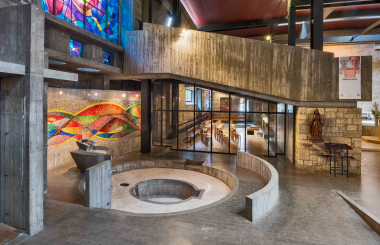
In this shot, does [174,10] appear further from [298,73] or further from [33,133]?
[33,133]

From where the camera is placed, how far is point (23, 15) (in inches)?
189

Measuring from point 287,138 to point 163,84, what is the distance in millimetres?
8338

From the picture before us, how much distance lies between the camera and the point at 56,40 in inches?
372

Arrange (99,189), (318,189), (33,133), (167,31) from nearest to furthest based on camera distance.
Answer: (33,133)
(99,189)
(318,189)
(167,31)

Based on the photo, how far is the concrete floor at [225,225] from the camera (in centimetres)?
500

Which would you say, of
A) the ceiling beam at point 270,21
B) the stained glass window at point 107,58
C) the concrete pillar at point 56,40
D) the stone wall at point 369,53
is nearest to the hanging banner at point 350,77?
the ceiling beam at point 270,21

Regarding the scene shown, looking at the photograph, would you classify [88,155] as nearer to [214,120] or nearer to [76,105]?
[76,105]

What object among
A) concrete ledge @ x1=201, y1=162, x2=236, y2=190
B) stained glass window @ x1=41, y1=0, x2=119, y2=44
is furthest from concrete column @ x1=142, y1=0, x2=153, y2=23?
concrete ledge @ x1=201, y1=162, x2=236, y2=190

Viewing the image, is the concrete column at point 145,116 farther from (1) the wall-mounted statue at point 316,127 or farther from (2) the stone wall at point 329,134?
(1) the wall-mounted statue at point 316,127

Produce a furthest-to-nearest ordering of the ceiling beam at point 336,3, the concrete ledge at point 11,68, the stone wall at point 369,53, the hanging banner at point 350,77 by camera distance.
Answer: the stone wall at point 369,53, the ceiling beam at point 336,3, the hanging banner at point 350,77, the concrete ledge at point 11,68

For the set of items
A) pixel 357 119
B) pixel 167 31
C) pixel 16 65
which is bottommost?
pixel 357 119

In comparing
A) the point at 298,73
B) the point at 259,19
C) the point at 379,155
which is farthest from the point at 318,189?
the point at 259,19

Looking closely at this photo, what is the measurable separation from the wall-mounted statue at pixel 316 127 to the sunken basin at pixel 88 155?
8.78 meters

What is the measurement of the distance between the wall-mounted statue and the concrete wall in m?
9.80
